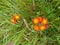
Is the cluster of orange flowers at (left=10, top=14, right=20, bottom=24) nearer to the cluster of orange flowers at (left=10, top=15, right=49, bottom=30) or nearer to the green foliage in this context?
the green foliage

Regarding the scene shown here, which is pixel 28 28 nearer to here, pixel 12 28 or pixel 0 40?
pixel 12 28

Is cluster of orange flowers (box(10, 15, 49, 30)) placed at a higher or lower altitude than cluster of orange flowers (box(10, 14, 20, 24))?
lower

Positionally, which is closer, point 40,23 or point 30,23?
point 40,23

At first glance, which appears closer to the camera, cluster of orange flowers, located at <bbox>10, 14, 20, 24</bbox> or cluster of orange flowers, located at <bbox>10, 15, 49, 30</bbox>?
cluster of orange flowers, located at <bbox>10, 15, 49, 30</bbox>

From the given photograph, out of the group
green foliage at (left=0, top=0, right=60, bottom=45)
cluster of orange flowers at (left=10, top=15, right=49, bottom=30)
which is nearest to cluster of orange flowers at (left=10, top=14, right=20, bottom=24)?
green foliage at (left=0, top=0, right=60, bottom=45)

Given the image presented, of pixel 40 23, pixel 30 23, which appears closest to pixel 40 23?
pixel 40 23

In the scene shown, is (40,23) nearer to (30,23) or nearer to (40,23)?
(40,23)

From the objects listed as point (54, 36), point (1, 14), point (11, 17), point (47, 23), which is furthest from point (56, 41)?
point (1, 14)

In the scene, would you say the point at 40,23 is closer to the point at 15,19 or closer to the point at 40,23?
the point at 40,23
